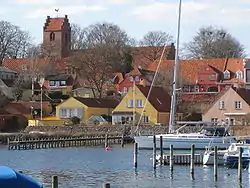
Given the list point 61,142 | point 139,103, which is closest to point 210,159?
point 61,142

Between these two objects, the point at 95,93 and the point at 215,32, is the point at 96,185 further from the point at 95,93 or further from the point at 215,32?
the point at 215,32

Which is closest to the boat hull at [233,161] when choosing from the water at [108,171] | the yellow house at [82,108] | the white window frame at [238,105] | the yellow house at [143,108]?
the water at [108,171]

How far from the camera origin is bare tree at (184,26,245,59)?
148m

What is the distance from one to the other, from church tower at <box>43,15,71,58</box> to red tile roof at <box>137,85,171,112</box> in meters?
61.0

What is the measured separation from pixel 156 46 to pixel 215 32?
539 inches

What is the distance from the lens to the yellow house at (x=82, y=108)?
11306 centimetres

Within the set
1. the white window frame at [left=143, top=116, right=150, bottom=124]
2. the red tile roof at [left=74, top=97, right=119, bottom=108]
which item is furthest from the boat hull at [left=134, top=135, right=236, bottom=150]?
the red tile roof at [left=74, top=97, right=119, bottom=108]

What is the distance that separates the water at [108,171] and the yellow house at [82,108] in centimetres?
3614

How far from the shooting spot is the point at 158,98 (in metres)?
110

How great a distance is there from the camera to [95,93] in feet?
439

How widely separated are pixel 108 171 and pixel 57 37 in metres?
123

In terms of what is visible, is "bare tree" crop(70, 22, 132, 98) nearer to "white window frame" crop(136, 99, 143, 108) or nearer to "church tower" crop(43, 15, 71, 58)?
"church tower" crop(43, 15, 71, 58)

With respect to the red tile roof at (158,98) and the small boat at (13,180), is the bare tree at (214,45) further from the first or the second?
the small boat at (13,180)

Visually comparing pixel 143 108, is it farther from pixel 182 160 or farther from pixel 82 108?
pixel 182 160
